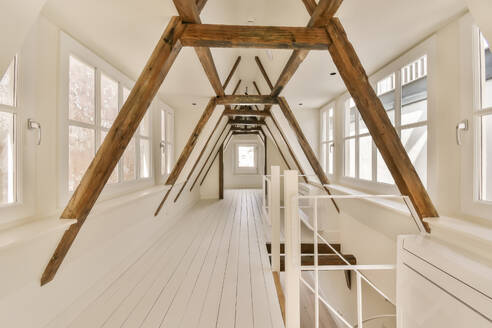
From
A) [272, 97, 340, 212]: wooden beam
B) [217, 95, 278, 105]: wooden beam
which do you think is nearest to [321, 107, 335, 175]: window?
[272, 97, 340, 212]: wooden beam

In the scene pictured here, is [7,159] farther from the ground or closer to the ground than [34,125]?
closer to the ground

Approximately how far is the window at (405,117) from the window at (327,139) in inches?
30.5

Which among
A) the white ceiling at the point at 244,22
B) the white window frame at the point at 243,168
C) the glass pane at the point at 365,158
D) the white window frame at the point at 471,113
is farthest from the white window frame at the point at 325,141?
the white window frame at the point at 243,168

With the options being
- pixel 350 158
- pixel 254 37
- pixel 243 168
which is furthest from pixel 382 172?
pixel 243 168

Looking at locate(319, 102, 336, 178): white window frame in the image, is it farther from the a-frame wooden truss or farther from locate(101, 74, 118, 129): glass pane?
locate(101, 74, 118, 129): glass pane

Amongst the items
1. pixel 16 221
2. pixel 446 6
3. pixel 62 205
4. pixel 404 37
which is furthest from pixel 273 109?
pixel 16 221

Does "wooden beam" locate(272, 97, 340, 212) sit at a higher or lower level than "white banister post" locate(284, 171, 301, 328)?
higher

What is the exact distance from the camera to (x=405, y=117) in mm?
1908

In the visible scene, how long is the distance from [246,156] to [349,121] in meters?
5.69

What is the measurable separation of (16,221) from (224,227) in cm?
276

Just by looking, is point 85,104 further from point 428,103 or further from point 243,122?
point 243,122

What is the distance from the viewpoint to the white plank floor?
159 centimetres

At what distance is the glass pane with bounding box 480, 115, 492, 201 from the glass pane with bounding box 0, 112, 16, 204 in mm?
2672

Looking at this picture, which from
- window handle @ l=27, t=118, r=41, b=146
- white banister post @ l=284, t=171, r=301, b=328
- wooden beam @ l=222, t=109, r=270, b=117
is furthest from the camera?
wooden beam @ l=222, t=109, r=270, b=117
